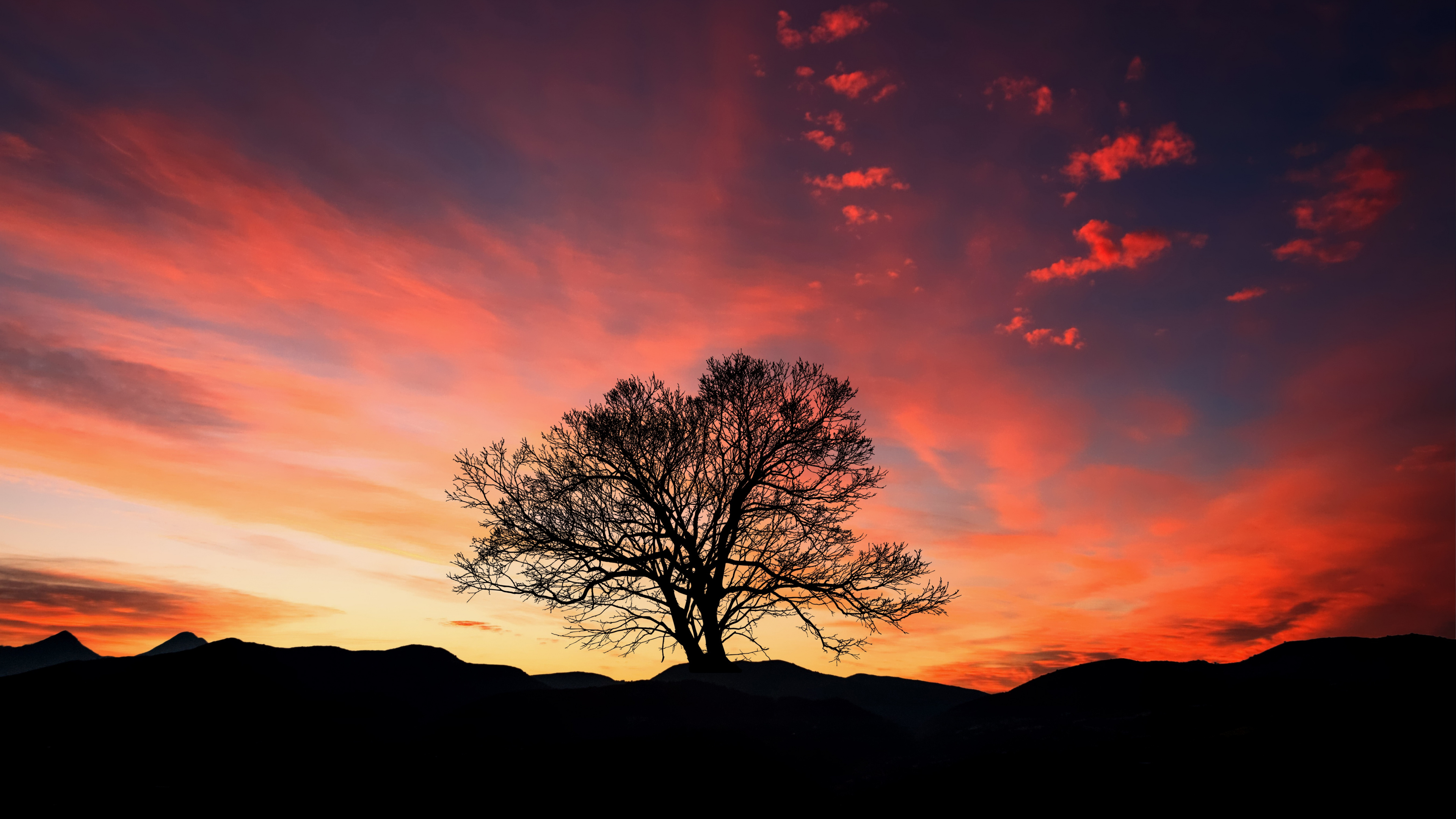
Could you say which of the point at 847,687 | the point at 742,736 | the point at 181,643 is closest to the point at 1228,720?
the point at 742,736

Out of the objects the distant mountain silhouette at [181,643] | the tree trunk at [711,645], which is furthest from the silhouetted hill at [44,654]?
the tree trunk at [711,645]

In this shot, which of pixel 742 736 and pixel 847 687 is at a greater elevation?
pixel 847 687

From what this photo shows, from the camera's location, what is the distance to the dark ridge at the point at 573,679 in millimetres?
23141

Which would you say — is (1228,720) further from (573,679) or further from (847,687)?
(573,679)

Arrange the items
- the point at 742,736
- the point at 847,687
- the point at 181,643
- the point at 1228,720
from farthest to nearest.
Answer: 1. the point at 181,643
2. the point at 847,687
3. the point at 742,736
4. the point at 1228,720

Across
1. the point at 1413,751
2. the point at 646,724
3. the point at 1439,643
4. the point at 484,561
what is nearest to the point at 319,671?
the point at 484,561

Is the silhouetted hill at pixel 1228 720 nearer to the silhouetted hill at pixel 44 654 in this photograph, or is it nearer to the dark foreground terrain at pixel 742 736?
the dark foreground terrain at pixel 742 736

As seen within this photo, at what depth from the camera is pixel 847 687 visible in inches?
843

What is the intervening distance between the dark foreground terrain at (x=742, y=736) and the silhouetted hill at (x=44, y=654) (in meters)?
25.8

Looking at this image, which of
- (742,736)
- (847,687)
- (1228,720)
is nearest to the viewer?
(1228,720)

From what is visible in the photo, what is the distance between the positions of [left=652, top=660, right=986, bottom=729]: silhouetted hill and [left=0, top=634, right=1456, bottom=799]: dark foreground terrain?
1057 millimetres

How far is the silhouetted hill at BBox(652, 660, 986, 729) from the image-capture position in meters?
19.4

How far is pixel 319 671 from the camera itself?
17797mm

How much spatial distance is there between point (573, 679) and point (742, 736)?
13904 mm
